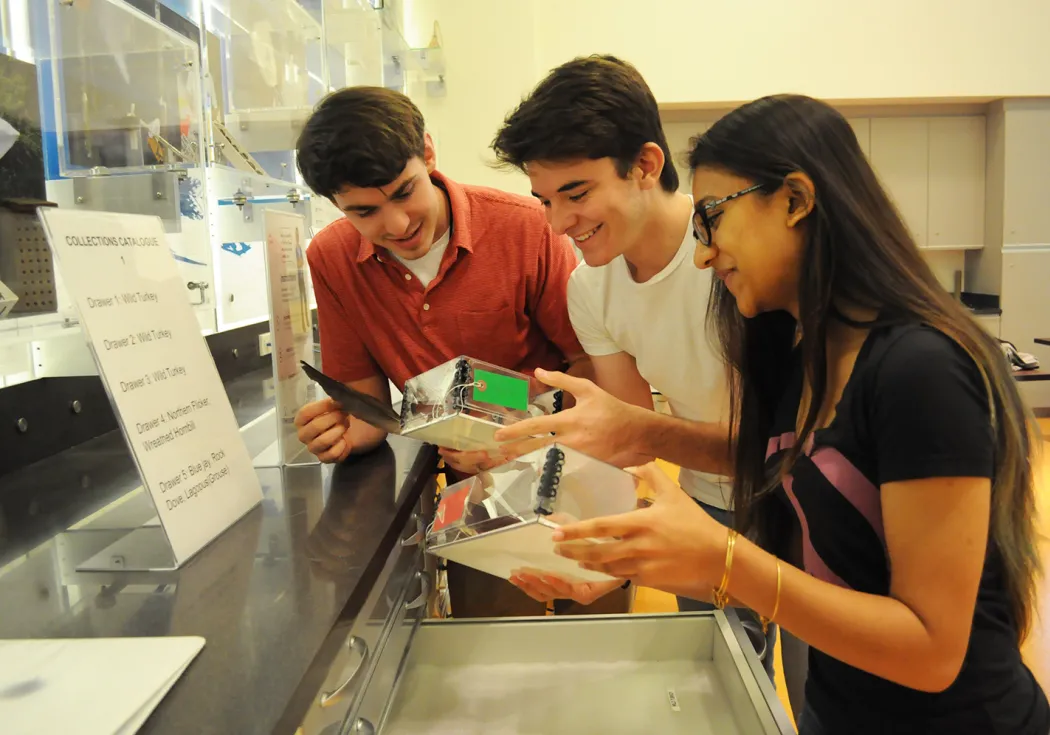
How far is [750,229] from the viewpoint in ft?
2.82

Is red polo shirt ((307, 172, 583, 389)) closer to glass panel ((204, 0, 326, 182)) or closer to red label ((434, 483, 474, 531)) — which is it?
red label ((434, 483, 474, 531))

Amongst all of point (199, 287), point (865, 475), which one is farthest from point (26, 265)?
point (865, 475)

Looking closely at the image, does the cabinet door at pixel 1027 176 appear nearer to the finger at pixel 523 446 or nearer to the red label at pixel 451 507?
the finger at pixel 523 446

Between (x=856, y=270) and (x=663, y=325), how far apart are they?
0.63 metres

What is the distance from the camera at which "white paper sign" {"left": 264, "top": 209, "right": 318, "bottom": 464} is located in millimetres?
1233

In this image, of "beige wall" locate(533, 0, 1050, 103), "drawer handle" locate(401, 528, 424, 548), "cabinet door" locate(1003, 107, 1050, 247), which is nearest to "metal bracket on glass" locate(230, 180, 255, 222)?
"drawer handle" locate(401, 528, 424, 548)

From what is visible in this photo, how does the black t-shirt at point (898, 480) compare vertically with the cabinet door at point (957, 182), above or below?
below

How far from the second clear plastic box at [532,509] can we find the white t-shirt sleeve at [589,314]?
671 millimetres

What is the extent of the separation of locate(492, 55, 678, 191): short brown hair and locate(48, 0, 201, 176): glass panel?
121cm

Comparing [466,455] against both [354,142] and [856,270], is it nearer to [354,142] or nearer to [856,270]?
[354,142]

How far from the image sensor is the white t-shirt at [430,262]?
154cm

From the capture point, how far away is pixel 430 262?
5.07ft

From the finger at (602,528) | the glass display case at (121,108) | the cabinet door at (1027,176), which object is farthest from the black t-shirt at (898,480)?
the cabinet door at (1027,176)

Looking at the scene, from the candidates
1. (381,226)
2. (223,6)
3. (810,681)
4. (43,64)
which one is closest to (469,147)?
(223,6)
